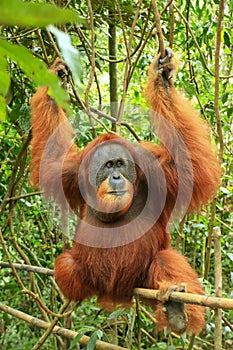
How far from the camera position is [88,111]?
209 centimetres

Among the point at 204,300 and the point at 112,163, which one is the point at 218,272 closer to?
the point at 204,300

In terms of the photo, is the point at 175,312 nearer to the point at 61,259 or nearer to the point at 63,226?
the point at 61,259

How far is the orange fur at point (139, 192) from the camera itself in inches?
96.9

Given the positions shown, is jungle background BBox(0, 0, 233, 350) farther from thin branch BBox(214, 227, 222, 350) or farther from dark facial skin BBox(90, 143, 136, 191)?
dark facial skin BBox(90, 143, 136, 191)

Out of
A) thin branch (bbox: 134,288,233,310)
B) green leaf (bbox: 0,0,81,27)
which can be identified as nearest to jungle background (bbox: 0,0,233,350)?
green leaf (bbox: 0,0,81,27)

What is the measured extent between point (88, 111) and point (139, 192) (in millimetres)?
722

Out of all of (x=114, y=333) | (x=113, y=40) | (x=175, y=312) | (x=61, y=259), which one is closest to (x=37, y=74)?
(x=175, y=312)

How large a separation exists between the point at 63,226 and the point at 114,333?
834 mm

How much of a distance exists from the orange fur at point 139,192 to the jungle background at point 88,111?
10cm

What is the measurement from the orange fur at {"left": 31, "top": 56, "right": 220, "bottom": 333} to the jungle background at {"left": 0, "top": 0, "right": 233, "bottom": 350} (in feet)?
0.32

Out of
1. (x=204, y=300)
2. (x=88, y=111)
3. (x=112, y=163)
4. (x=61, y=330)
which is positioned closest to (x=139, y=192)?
(x=112, y=163)

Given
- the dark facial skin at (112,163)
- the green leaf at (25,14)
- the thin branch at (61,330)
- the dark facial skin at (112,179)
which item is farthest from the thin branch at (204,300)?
the green leaf at (25,14)

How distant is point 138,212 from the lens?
104 inches

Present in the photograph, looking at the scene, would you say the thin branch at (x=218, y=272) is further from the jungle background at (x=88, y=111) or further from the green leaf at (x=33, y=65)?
A: the green leaf at (x=33, y=65)
